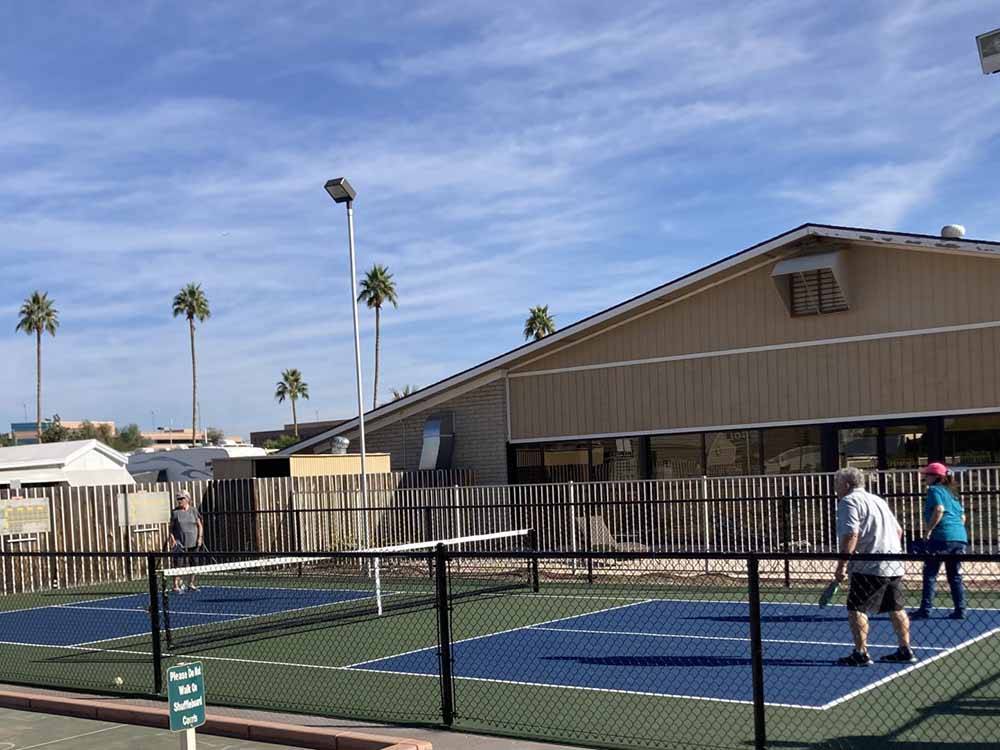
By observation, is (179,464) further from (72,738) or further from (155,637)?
(72,738)

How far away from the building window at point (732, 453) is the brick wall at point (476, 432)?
5452 mm

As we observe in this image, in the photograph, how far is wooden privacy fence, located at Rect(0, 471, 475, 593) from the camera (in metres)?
23.0

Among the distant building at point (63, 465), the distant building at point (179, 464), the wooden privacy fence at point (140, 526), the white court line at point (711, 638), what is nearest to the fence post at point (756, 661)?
the white court line at point (711, 638)

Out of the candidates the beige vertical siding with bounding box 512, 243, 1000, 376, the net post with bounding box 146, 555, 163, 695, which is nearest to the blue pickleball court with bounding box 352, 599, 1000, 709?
the net post with bounding box 146, 555, 163, 695

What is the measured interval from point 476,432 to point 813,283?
9367 millimetres

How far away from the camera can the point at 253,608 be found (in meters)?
18.2

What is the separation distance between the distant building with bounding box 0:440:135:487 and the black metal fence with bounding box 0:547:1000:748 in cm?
1632

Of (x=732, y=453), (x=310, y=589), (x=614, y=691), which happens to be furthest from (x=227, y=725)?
(x=732, y=453)

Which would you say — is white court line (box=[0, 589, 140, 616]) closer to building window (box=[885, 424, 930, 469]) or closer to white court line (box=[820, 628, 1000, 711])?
white court line (box=[820, 628, 1000, 711])

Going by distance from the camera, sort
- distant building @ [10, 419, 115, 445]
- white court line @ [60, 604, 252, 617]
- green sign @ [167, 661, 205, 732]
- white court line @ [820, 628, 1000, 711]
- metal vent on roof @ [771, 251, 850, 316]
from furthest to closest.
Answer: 1. distant building @ [10, 419, 115, 445]
2. metal vent on roof @ [771, 251, 850, 316]
3. white court line @ [60, 604, 252, 617]
4. white court line @ [820, 628, 1000, 711]
5. green sign @ [167, 661, 205, 732]

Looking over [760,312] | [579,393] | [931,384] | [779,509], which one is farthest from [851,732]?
[579,393]

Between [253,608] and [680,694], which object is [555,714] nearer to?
[680,694]

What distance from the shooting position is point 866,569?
32.4 feet

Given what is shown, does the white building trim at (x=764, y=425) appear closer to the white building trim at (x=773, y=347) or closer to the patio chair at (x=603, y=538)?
the white building trim at (x=773, y=347)
